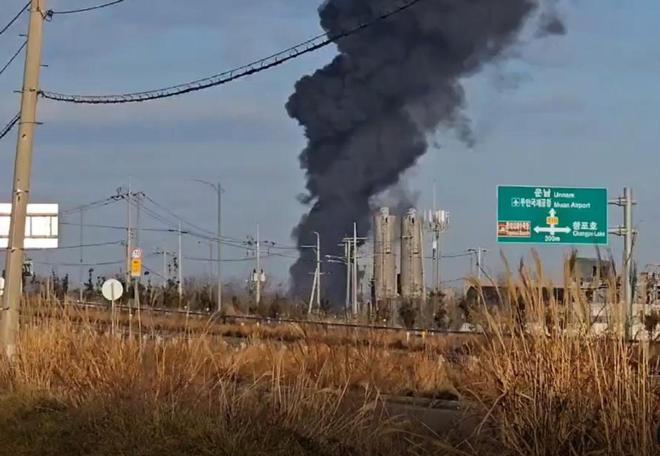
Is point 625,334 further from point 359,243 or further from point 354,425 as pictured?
point 359,243

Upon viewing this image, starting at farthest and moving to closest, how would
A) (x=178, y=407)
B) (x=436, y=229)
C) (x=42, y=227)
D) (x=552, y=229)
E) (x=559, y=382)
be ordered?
1. (x=436, y=229)
2. (x=42, y=227)
3. (x=552, y=229)
4. (x=178, y=407)
5. (x=559, y=382)

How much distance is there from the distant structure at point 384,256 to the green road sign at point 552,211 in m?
37.5

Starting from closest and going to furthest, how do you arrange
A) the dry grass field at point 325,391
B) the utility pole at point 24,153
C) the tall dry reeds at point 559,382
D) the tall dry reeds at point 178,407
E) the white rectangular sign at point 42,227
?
the tall dry reeds at point 559,382 < the dry grass field at point 325,391 < the tall dry reeds at point 178,407 < the utility pole at point 24,153 < the white rectangular sign at point 42,227

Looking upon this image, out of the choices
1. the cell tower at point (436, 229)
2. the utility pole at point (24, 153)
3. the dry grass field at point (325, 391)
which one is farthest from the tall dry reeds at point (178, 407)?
the cell tower at point (436, 229)

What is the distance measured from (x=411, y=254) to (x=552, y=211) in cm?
4412

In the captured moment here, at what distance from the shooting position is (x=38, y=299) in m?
17.2

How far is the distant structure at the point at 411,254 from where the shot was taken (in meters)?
77.7

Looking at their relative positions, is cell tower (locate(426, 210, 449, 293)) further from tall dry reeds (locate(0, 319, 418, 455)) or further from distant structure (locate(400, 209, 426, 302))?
tall dry reeds (locate(0, 319, 418, 455))

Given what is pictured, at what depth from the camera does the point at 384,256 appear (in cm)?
8075

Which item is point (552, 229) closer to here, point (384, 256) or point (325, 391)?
point (325, 391)

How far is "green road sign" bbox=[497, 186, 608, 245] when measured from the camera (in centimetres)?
3619

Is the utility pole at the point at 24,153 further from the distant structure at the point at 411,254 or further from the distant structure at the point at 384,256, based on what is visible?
the distant structure at the point at 411,254

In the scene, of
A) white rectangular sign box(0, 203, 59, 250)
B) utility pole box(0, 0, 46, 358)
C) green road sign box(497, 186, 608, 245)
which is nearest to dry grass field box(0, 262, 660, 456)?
utility pole box(0, 0, 46, 358)

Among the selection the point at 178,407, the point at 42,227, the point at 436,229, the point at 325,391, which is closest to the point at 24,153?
the point at 178,407
